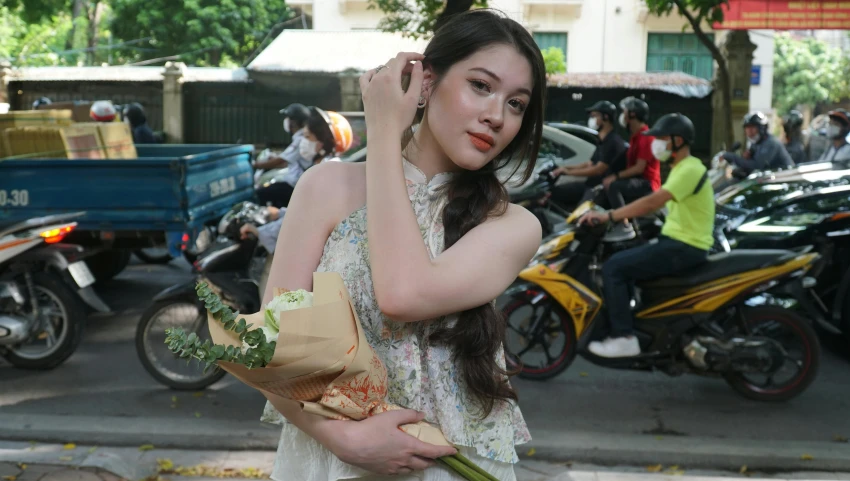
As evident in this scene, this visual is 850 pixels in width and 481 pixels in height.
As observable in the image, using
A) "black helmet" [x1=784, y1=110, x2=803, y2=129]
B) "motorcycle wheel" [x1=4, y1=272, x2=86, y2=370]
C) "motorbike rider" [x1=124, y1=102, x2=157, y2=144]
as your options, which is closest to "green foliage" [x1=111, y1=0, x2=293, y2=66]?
"motorbike rider" [x1=124, y1=102, x2=157, y2=144]

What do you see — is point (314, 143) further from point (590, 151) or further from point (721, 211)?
point (590, 151)

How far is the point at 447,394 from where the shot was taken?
1.74 metres

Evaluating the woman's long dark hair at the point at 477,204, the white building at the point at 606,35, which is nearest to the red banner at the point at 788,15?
the woman's long dark hair at the point at 477,204

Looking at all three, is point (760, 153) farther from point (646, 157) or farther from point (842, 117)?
point (646, 157)

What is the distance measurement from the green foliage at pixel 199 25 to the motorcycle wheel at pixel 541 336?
25736 millimetres

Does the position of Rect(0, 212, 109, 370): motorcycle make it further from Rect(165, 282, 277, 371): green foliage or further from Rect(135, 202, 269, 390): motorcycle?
Rect(165, 282, 277, 371): green foliage

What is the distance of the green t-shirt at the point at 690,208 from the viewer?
5535mm

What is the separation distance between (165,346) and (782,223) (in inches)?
177

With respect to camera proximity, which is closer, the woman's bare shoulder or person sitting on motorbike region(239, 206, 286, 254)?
the woman's bare shoulder

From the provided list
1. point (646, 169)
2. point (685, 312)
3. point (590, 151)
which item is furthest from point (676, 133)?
point (590, 151)

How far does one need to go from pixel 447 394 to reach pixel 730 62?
1723 cm

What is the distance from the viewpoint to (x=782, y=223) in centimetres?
707

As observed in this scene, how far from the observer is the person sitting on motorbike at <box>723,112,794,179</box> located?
11047 millimetres

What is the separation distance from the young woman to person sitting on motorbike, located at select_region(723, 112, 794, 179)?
9.78m
